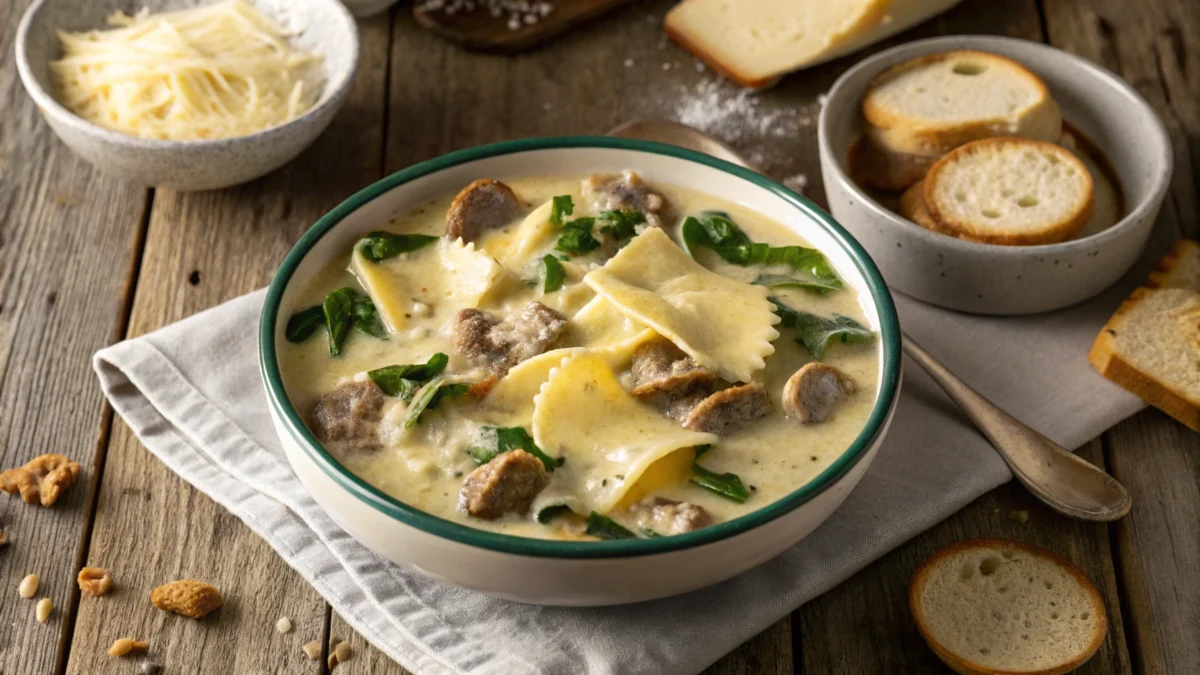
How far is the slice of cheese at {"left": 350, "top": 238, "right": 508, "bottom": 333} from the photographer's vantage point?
3.99m

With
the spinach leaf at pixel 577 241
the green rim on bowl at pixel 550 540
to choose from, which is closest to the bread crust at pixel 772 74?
the green rim on bowl at pixel 550 540

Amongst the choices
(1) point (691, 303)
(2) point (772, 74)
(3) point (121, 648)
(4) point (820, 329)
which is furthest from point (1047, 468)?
(3) point (121, 648)

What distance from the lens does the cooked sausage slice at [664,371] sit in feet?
12.0

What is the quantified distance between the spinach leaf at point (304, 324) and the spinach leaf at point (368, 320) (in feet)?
0.37

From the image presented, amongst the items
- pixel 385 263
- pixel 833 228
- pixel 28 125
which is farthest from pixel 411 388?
pixel 28 125

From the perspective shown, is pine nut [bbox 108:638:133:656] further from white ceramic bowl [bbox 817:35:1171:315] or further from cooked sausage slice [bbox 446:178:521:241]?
white ceramic bowl [bbox 817:35:1171:315]

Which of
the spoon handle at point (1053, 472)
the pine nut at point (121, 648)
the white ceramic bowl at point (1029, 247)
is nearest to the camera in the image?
the pine nut at point (121, 648)

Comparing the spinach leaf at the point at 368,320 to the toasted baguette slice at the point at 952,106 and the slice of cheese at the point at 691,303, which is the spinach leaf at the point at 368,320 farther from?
the toasted baguette slice at the point at 952,106

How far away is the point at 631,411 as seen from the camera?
3658mm

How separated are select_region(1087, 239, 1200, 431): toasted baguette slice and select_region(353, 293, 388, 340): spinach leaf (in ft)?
8.28

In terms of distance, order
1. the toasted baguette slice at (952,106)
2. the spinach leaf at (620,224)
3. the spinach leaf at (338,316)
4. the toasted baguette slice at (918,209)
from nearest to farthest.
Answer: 1. the spinach leaf at (338,316)
2. the spinach leaf at (620,224)
3. the toasted baguette slice at (918,209)
4. the toasted baguette slice at (952,106)

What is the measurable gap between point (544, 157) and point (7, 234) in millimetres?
2358

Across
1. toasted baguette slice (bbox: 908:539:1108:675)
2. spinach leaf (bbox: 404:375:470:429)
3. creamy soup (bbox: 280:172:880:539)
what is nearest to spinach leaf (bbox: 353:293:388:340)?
creamy soup (bbox: 280:172:880:539)

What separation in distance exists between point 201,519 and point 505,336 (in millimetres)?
1202
